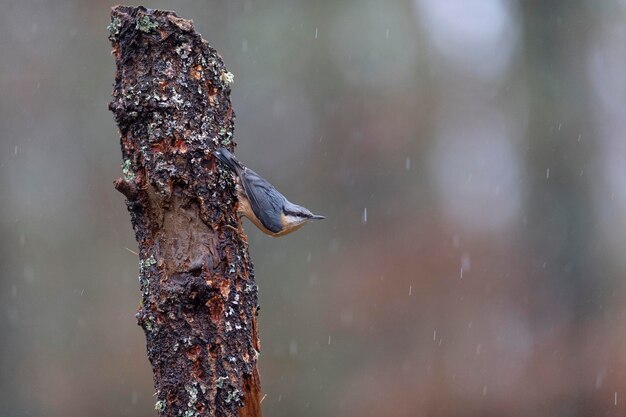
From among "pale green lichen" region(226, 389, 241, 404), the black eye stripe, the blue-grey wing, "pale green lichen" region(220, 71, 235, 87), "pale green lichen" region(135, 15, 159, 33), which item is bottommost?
"pale green lichen" region(226, 389, 241, 404)

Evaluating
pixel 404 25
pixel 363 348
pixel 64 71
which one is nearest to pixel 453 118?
pixel 404 25

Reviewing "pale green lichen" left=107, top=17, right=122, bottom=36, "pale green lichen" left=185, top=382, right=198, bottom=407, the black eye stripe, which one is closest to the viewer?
"pale green lichen" left=185, top=382, right=198, bottom=407

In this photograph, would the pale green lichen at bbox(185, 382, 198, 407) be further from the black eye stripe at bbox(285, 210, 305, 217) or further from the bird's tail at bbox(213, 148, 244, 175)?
the black eye stripe at bbox(285, 210, 305, 217)

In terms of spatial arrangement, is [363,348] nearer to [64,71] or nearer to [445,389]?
[445,389]

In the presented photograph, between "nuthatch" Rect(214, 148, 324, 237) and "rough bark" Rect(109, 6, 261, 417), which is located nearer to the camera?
"rough bark" Rect(109, 6, 261, 417)

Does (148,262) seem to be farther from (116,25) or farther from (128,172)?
(116,25)

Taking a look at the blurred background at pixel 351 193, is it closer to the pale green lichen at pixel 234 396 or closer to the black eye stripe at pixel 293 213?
the black eye stripe at pixel 293 213

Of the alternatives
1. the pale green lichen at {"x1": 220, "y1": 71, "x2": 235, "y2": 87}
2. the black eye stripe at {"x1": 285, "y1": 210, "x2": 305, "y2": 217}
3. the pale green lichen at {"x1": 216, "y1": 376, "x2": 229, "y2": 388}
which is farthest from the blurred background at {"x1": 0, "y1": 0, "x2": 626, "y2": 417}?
the pale green lichen at {"x1": 216, "y1": 376, "x2": 229, "y2": 388}

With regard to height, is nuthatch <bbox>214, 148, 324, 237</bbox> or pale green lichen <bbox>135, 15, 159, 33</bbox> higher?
pale green lichen <bbox>135, 15, 159, 33</bbox>

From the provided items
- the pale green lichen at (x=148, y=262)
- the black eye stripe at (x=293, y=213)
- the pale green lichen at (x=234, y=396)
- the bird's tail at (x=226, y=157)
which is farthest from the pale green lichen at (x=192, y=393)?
the black eye stripe at (x=293, y=213)

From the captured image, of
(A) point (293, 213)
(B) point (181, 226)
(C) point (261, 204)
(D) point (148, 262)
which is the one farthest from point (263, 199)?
(D) point (148, 262)
